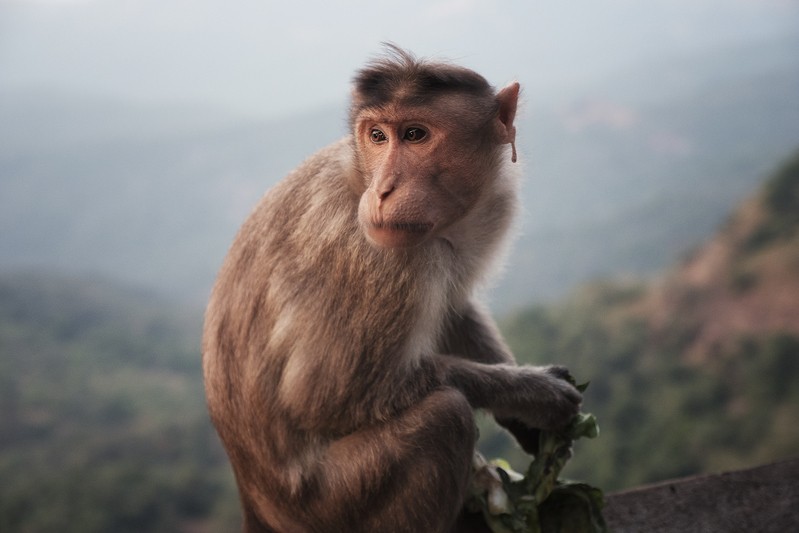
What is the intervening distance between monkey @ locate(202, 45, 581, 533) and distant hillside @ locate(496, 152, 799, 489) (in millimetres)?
14138

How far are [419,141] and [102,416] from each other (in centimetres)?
2735

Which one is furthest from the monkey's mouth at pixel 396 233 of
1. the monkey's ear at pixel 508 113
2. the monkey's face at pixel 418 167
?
the monkey's ear at pixel 508 113

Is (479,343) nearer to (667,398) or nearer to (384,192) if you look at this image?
(384,192)

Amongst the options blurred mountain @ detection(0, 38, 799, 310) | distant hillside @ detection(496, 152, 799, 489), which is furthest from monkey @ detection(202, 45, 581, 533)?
blurred mountain @ detection(0, 38, 799, 310)

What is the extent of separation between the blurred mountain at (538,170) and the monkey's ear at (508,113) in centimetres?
4099

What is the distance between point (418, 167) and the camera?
3285 mm

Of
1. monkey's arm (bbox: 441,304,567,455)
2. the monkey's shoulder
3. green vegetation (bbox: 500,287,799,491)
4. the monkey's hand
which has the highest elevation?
the monkey's shoulder

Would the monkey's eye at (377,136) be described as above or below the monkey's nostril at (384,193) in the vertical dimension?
above

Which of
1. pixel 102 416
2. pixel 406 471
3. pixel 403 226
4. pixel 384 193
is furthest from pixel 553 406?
pixel 102 416

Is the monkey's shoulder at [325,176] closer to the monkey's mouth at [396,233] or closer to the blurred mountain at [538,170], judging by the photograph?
the monkey's mouth at [396,233]

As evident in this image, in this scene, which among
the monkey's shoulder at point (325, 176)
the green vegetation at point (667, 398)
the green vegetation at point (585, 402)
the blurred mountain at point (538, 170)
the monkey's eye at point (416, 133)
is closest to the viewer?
the monkey's eye at point (416, 133)

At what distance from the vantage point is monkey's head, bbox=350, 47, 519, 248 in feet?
10.3

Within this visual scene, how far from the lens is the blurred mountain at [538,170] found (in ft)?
155

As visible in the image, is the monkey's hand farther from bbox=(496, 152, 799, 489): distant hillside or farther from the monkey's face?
bbox=(496, 152, 799, 489): distant hillside
